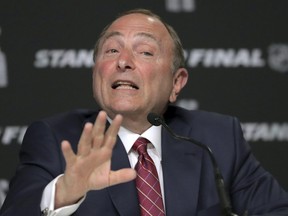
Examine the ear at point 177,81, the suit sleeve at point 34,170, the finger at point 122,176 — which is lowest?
Answer: the suit sleeve at point 34,170

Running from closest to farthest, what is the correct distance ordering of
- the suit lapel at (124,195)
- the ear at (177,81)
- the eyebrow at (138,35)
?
the suit lapel at (124,195) < the eyebrow at (138,35) < the ear at (177,81)

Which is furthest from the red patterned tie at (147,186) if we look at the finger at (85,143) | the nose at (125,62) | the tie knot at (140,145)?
the finger at (85,143)

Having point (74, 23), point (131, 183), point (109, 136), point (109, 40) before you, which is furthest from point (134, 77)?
point (74, 23)

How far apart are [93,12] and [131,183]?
124 cm

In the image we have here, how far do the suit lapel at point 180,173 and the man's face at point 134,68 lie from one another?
0.49 feet

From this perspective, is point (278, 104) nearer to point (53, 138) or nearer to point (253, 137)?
point (253, 137)

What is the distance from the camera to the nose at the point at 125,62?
2488 millimetres

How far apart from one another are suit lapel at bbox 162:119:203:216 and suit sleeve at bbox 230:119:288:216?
0.52 ft

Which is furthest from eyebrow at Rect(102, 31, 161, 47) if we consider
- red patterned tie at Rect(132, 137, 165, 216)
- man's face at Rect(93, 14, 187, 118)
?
red patterned tie at Rect(132, 137, 165, 216)

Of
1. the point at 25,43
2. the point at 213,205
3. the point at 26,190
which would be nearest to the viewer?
the point at 26,190

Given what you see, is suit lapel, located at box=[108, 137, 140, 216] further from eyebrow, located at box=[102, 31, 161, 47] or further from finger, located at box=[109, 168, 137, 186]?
eyebrow, located at box=[102, 31, 161, 47]

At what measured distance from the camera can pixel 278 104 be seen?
11.2ft

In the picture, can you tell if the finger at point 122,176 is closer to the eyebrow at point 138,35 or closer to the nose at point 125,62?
the nose at point 125,62

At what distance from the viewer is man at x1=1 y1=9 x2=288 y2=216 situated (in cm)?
237
